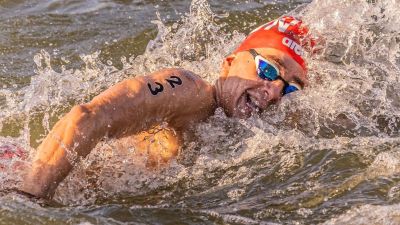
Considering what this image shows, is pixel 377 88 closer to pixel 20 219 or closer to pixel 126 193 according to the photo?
pixel 126 193

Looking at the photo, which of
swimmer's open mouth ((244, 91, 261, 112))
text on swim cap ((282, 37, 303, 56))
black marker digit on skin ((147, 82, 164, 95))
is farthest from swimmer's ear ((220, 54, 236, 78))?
black marker digit on skin ((147, 82, 164, 95))

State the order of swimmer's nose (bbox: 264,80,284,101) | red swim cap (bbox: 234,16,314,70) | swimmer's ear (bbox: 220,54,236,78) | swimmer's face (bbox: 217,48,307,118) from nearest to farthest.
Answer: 1. swimmer's face (bbox: 217,48,307,118)
2. swimmer's nose (bbox: 264,80,284,101)
3. swimmer's ear (bbox: 220,54,236,78)
4. red swim cap (bbox: 234,16,314,70)

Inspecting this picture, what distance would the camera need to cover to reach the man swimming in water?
406cm

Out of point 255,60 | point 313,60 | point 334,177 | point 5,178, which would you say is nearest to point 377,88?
point 313,60

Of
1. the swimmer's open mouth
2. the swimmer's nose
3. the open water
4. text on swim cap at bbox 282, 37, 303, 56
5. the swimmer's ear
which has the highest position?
text on swim cap at bbox 282, 37, 303, 56

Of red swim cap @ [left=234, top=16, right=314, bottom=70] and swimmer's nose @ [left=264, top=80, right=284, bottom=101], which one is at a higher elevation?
red swim cap @ [left=234, top=16, right=314, bottom=70]

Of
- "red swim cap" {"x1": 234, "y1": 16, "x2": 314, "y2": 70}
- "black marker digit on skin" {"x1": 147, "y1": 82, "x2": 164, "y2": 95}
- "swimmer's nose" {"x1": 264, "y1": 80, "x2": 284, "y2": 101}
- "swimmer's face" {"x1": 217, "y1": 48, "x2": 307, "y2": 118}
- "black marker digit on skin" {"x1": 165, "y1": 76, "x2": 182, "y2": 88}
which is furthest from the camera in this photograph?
"red swim cap" {"x1": 234, "y1": 16, "x2": 314, "y2": 70}

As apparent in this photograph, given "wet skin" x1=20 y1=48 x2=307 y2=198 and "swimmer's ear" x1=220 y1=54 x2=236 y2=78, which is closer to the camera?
"wet skin" x1=20 y1=48 x2=307 y2=198

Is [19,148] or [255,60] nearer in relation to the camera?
[19,148]

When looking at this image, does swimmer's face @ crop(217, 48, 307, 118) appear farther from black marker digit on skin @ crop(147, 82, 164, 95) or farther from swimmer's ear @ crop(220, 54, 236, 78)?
black marker digit on skin @ crop(147, 82, 164, 95)

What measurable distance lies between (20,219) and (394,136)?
9.44ft

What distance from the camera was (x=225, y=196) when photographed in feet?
14.0

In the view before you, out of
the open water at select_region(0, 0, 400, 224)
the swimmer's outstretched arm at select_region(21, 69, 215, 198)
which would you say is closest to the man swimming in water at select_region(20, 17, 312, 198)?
the swimmer's outstretched arm at select_region(21, 69, 215, 198)

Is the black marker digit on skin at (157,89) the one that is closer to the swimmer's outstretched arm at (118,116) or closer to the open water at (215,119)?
the swimmer's outstretched arm at (118,116)
